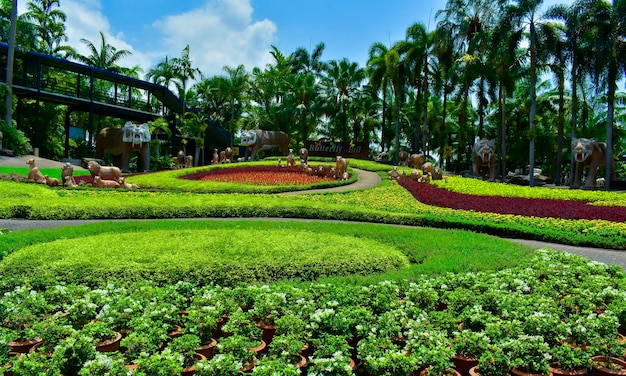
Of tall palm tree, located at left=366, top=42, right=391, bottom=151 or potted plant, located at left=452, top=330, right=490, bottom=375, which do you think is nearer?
potted plant, located at left=452, top=330, right=490, bottom=375

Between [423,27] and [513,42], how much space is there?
378 inches

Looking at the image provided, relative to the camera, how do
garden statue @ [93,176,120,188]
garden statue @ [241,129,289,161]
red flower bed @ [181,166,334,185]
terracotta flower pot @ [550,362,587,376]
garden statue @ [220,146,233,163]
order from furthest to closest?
garden statue @ [241,129,289,161] → garden statue @ [220,146,233,163] → red flower bed @ [181,166,334,185] → garden statue @ [93,176,120,188] → terracotta flower pot @ [550,362,587,376]

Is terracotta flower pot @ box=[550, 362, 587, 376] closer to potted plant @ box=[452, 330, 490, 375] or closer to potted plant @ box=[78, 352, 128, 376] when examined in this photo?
potted plant @ box=[452, 330, 490, 375]

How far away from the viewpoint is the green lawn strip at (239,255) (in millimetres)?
6121

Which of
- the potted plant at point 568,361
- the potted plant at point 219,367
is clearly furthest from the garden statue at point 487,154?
the potted plant at point 219,367

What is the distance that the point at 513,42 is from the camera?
2995 centimetres

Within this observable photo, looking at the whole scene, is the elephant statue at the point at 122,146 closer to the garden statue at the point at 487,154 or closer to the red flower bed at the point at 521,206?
the red flower bed at the point at 521,206

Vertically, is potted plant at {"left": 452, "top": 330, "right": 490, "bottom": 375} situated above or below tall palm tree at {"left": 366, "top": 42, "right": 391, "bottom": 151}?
below

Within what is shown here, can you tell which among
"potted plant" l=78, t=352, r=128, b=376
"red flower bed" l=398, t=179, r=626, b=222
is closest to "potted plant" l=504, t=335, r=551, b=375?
"potted plant" l=78, t=352, r=128, b=376

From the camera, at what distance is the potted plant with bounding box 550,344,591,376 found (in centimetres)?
389

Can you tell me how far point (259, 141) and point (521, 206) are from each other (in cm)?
2384

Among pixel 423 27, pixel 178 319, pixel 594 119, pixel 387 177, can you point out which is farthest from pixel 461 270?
pixel 594 119

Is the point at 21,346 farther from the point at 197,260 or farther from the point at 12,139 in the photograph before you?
the point at 12,139

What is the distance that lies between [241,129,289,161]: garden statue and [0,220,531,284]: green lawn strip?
2643 centimetres
